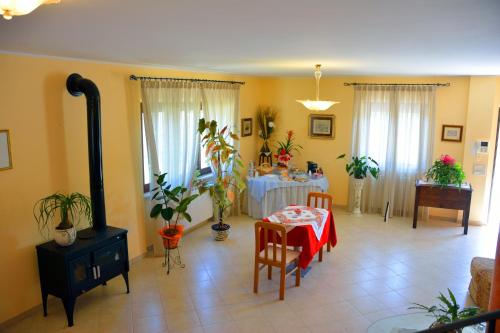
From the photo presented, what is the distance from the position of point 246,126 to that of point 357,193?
89.2 inches

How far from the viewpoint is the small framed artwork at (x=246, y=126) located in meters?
7.06

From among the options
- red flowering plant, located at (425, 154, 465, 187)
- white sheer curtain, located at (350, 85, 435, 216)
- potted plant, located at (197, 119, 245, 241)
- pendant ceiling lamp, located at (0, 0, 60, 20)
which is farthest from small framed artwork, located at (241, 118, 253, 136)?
pendant ceiling lamp, located at (0, 0, 60, 20)

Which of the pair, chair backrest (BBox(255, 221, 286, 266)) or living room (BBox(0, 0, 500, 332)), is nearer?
living room (BBox(0, 0, 500, 332))

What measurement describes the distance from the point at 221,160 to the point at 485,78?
417 centimetres

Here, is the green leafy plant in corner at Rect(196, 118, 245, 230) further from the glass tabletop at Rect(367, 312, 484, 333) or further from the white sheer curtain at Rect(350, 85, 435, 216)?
the glass tabletop at Rect(367, 312, 484, 333)

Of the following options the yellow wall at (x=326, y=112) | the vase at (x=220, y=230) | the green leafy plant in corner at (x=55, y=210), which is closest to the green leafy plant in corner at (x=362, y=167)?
the yellow wall at (x=326, y=112)

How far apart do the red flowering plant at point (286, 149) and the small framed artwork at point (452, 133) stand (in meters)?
2.46

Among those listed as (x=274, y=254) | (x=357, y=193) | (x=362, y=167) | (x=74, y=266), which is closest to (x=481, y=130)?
(x=362, y=167)

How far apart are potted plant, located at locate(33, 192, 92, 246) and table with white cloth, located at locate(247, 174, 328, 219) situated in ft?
9.92

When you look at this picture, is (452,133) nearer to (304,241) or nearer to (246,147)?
(246,147)

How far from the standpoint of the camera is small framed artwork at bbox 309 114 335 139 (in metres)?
7.29

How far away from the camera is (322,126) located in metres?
7.37

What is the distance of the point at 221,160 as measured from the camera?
19.6 feet

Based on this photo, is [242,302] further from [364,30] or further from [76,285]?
→ [364,30]
